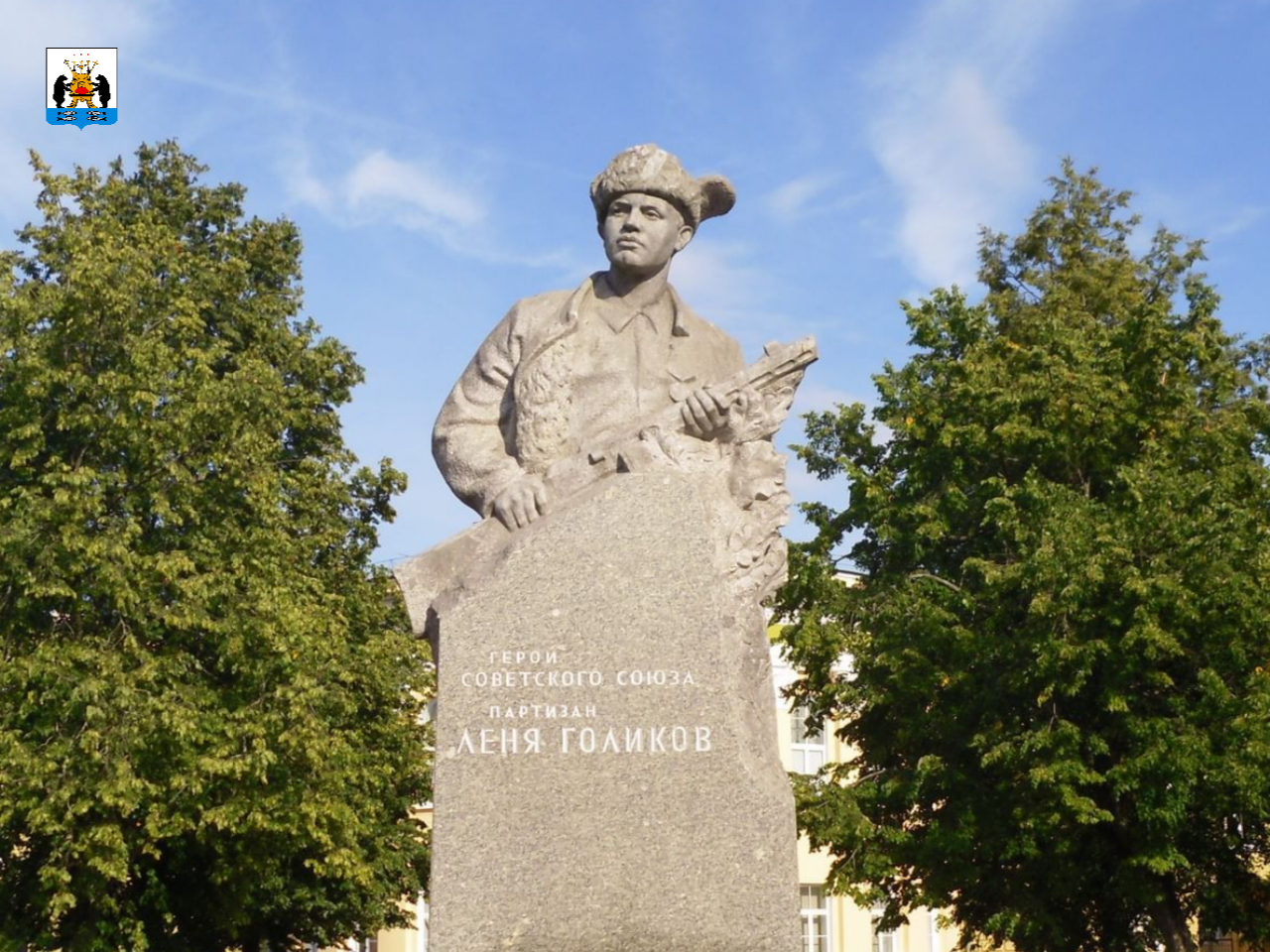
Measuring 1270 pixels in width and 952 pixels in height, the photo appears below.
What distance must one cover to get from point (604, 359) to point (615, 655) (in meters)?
1.60

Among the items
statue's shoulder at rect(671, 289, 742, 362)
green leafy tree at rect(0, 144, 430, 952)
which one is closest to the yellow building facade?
green leafy tree at rect(0, 144, 430, 952)

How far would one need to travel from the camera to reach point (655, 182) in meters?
8.51

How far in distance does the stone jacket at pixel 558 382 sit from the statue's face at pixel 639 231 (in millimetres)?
247

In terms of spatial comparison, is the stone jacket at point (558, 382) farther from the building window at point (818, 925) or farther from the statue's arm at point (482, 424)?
the building window at point (818, 925)

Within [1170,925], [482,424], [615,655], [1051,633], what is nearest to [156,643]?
[1051,633]

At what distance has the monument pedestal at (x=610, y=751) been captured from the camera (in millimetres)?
7297

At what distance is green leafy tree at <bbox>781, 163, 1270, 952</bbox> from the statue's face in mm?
12709

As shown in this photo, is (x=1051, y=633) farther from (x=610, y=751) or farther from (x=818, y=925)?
(x=818, y=925)

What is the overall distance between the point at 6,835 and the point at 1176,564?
531 inches

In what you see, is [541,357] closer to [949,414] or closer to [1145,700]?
[1145,700]

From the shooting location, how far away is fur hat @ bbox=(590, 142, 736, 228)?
8.51 m

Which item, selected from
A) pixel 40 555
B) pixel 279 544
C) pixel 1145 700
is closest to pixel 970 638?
pixel 1145 700

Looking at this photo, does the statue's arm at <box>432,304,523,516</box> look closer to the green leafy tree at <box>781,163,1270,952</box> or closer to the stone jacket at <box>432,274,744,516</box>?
the stone jacket at <box>432,274,744,516</box>

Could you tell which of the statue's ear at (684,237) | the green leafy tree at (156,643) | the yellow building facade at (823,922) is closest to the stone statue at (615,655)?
the statue's ear at (684,237)
